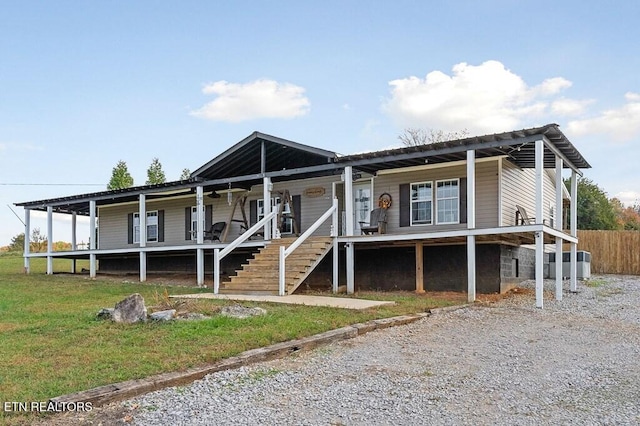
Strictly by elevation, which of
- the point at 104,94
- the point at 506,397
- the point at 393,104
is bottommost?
the point at 506,397

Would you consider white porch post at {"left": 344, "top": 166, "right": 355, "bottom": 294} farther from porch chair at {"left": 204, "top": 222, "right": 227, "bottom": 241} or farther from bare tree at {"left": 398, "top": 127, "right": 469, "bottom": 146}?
bare tree at {"left": 398, "top": 127, "right": 469, "bottom": 146}

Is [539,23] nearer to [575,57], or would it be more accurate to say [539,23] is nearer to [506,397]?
[575,57]

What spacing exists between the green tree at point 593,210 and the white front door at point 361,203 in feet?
71.2

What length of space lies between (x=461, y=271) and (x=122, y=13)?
11067 millimetres

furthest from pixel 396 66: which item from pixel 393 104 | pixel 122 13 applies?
pixel 393 104

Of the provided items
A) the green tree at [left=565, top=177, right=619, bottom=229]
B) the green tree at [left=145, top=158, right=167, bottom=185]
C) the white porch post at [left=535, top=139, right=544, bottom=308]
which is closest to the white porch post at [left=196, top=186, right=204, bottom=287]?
the white porch post at [left=535, top=139, right=544, bottom=308]

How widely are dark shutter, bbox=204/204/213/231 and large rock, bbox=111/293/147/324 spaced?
40.3ft

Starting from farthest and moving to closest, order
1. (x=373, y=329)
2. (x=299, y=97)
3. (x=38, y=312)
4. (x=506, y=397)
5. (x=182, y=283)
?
(x=299, y=97) < (x=182, y=283) < (x=38, y=312) < (x=373, y=329) < (x=506, y=397)

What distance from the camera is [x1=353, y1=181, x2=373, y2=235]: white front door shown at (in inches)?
672

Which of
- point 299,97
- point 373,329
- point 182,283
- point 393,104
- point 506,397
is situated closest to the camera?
point 506,397

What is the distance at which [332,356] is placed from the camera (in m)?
7.07

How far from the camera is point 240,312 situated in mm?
9320

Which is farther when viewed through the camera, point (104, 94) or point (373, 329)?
point (104, 94)

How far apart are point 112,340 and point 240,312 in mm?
2478
